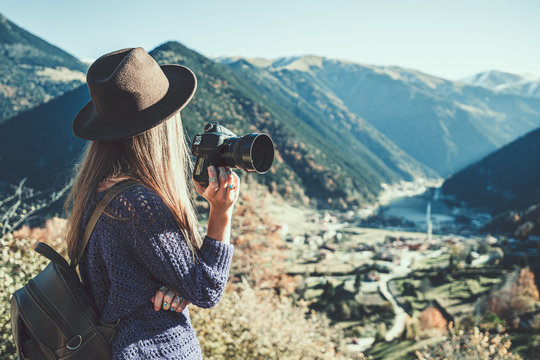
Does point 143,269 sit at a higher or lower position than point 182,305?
higher

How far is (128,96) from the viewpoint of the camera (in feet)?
4.19

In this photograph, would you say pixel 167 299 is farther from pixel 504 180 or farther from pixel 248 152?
pixel 504 180

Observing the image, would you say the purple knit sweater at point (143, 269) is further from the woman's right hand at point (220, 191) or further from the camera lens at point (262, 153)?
the camera lens at point (262, 153)

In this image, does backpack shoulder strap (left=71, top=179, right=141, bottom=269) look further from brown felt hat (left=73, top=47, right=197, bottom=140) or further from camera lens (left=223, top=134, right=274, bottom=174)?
camera lens (left=223, top=134, right=274, bottom=174)

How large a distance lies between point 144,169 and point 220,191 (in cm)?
31

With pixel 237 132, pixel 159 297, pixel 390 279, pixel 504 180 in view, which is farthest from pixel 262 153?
pixel 504 180

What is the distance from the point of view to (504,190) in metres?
85.6

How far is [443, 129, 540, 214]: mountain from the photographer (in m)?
79.8

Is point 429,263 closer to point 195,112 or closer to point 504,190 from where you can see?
point 195,112

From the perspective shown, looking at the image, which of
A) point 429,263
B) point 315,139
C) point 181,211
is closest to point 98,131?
point 181,211

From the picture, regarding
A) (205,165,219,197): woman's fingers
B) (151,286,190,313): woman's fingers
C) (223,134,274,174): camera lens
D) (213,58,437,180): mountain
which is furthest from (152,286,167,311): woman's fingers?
(213,58,437,180): mountain

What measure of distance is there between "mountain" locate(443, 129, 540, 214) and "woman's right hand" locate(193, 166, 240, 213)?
9209cm

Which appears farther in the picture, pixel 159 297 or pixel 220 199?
pixel 220 199

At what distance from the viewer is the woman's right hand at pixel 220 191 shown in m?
1.38
